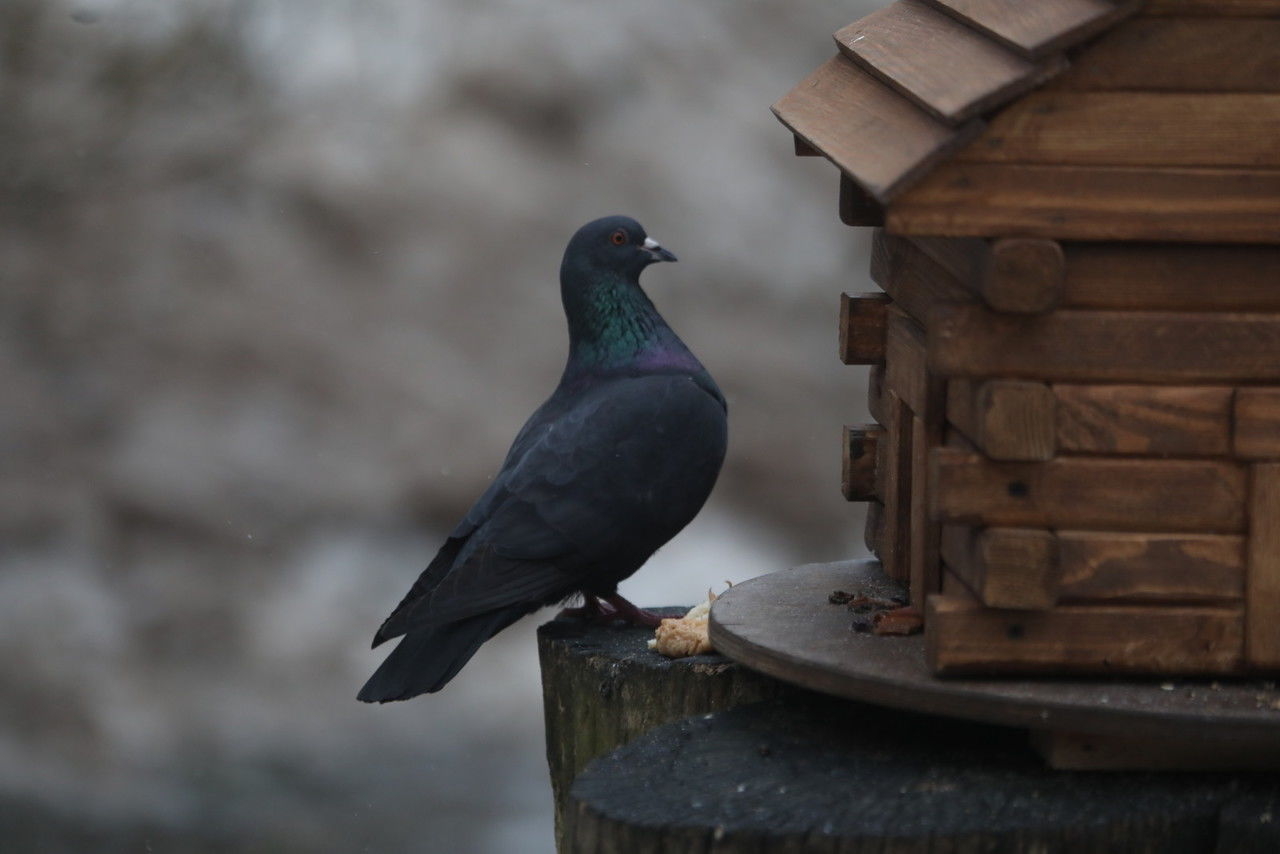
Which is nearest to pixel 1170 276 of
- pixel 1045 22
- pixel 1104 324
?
pixel 1104 324

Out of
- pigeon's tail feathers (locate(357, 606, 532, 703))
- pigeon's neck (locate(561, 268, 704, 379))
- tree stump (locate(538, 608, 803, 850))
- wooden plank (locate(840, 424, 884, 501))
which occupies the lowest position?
tree stump (locate(538, 608, 803, 850))

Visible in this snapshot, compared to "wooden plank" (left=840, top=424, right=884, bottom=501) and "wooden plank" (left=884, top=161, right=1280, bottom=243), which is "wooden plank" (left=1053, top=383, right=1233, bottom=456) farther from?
"wooden plank" (left=840, top=424, right=884, bottom=501)

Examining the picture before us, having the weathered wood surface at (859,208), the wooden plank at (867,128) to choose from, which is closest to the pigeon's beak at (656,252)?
the weathered wood surface at (859,208)

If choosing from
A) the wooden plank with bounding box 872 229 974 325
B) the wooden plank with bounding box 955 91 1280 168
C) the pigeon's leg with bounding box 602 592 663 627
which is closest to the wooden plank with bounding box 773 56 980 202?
the wooden plank with bounding box 955 91 1280 168

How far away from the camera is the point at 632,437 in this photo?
12.3 feet

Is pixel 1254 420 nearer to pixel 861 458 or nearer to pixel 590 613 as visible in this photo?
pixel 861 458

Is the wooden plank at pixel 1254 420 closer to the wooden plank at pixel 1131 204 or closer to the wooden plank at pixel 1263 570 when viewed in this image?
the wooden plank at pixel 1263 570

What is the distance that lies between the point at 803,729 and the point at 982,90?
106cm

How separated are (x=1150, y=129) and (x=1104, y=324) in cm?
27

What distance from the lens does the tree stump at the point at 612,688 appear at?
342cm

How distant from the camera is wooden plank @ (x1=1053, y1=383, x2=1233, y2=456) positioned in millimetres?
2609

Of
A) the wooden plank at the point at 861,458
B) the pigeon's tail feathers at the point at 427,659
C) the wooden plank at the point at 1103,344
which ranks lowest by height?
the pigeon's tail feathers at the point at 427,659

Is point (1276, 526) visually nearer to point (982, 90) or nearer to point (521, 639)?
point (982, 90)

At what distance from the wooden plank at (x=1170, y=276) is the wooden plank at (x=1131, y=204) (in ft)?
0.12
